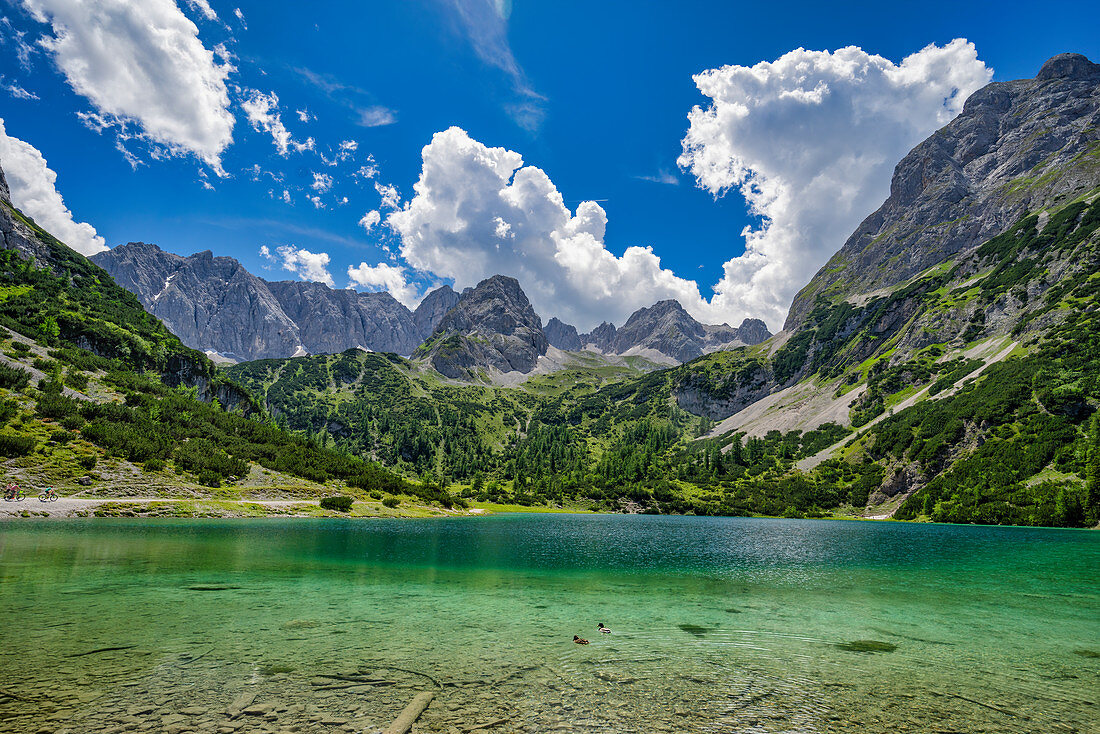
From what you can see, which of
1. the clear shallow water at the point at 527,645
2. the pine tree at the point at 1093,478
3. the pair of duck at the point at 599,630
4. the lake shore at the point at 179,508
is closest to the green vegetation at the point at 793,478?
the pine tree at the point at 1093,478

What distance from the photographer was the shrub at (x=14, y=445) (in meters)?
69.4

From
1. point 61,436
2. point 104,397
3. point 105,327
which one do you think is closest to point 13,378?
point 104,397

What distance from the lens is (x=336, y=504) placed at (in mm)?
99562

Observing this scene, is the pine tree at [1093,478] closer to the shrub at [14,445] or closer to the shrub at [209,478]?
the shrub at [209,478]

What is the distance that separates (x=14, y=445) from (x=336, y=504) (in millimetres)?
48784

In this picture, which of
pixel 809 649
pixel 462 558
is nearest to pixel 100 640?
pixel 809 649

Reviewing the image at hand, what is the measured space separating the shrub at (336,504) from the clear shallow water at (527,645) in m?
55.2

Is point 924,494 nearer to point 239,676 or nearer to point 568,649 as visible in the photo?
point 568,649

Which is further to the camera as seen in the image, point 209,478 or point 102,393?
point 102,393

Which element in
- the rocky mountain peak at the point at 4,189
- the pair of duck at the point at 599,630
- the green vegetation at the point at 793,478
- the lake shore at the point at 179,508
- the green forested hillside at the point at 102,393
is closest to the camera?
the pair of duck at the point at 599,630

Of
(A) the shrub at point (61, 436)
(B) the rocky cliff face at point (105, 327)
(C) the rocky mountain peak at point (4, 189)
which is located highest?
(C) the rocky mountain peak at point (4, 189)

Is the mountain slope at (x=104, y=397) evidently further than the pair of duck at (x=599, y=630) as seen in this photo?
Yes

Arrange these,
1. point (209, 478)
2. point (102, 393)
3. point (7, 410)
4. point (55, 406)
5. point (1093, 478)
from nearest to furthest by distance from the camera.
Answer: point (7, 410), point (55, 406), point (209, 478), point (1093, 478), point (102, 393)

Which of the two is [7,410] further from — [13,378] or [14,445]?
[13,378]
